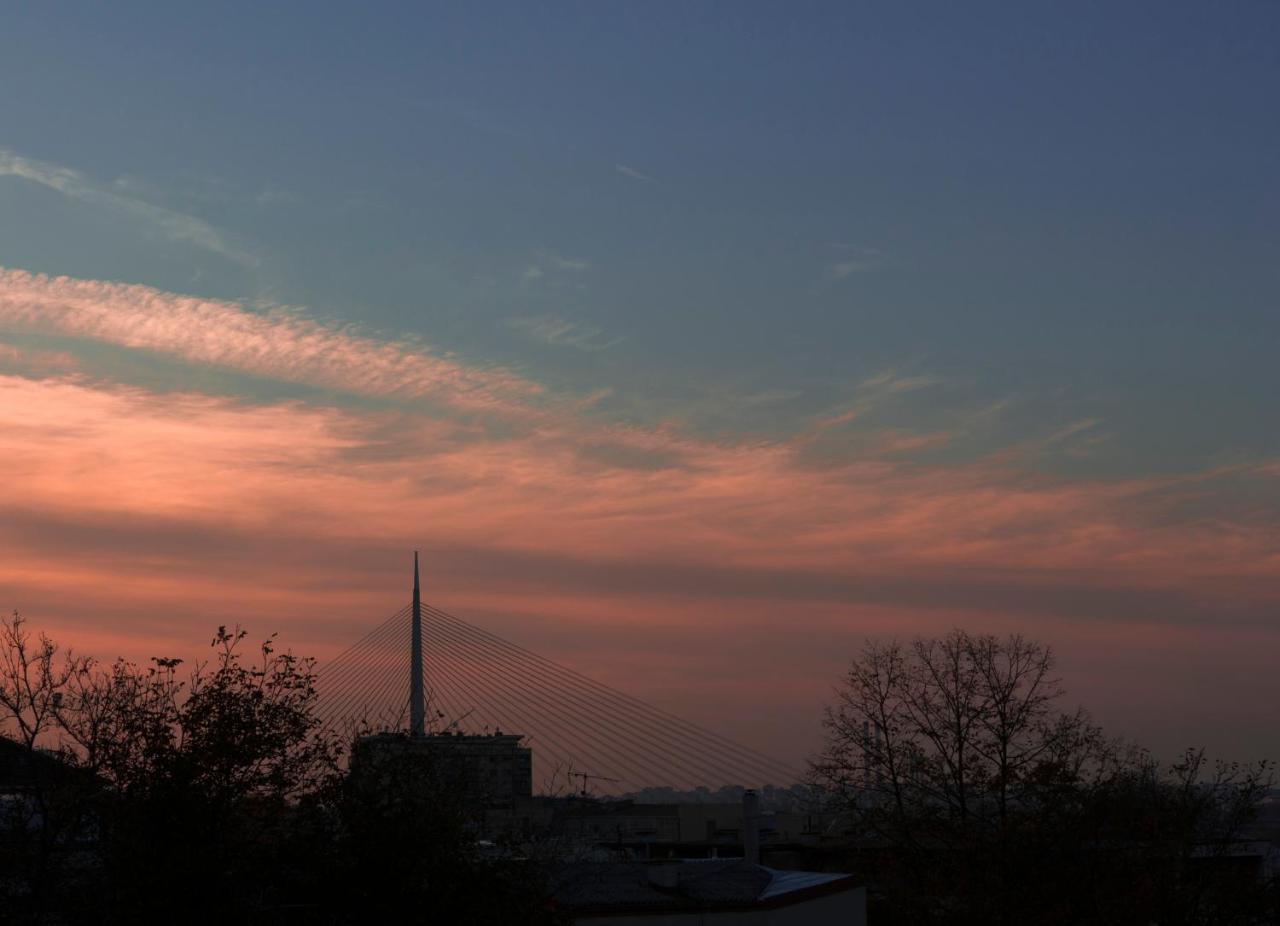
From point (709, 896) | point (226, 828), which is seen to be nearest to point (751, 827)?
point (709, 896)

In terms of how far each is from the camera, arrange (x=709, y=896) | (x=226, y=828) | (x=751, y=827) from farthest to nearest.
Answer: (x=751, y=827) → (x=709, y=896) → (x=226, y=828)

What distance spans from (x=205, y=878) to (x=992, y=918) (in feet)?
65.9

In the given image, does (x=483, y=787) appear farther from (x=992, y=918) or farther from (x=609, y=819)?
(x=609, y=819)

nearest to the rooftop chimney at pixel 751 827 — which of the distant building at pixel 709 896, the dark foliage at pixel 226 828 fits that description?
the distant building at pixel 709 896

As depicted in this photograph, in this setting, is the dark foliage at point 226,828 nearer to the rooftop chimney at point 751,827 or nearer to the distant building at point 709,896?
the distant building at point 709,896

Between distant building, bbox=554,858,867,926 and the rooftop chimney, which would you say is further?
the rooftop chimney

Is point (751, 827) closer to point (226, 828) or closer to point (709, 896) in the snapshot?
point (709, 896)

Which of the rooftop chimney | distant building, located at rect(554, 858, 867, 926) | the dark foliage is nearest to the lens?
the dark foliage

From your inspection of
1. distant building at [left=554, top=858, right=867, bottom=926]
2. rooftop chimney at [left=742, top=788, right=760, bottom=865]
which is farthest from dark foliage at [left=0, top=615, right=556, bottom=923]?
rooftop chimney at [left=742, top=788, right=760, bottom=865]

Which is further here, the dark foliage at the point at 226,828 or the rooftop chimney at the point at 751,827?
the rooftop chimney at the point at 751,827

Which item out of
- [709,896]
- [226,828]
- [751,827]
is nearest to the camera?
[226,828]

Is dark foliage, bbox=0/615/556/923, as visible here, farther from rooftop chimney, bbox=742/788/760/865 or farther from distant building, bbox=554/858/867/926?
rooftop chimney, bbox=742/788/760/865

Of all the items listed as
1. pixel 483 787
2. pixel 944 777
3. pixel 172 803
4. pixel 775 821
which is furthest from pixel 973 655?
pixel 775 821

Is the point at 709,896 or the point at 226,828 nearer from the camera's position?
the point at 226,828
